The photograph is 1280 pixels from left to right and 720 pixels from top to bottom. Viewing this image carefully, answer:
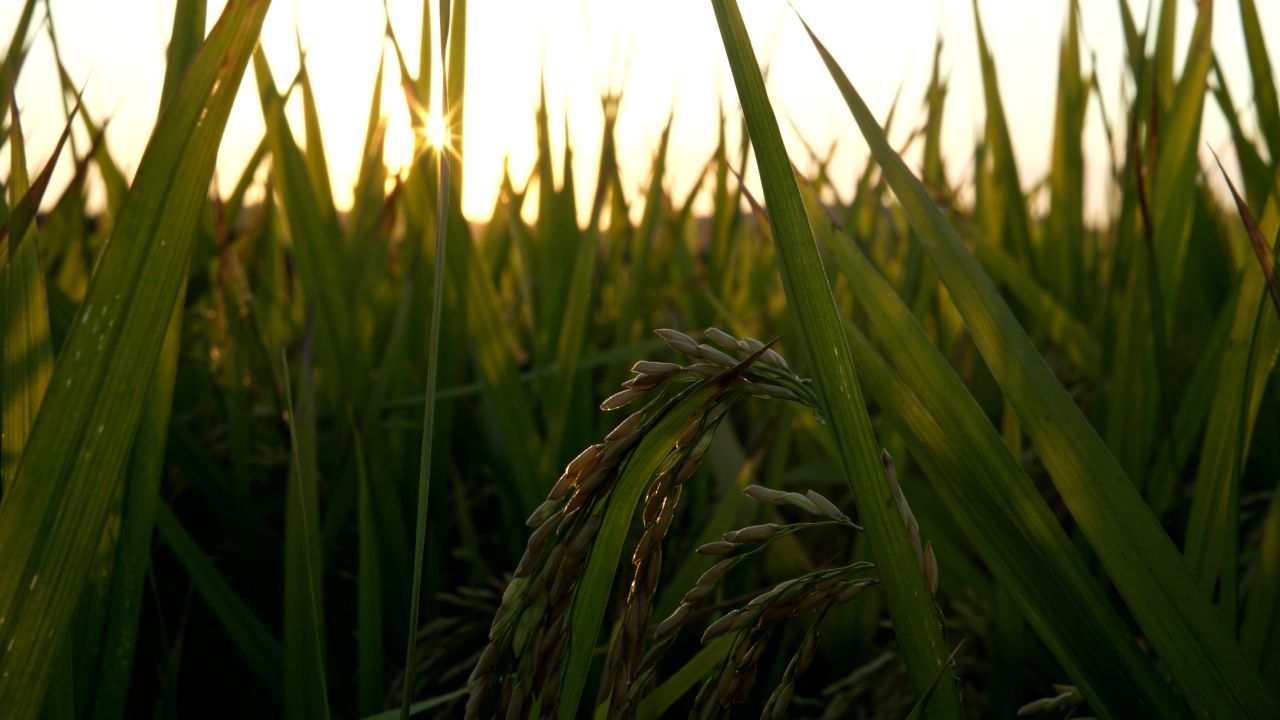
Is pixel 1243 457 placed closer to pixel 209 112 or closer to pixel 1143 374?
pixel 1143 374

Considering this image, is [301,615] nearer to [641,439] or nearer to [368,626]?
[368,626]

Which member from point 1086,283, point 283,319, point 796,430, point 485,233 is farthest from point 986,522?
point 485,233

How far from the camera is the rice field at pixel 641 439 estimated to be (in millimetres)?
489

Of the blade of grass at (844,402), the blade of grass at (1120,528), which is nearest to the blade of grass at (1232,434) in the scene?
the blade of grass at (1120,528)

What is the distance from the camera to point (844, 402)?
494 millimetres

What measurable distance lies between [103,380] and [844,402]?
1.19 ft

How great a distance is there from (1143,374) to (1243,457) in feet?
1.02

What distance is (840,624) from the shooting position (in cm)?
105

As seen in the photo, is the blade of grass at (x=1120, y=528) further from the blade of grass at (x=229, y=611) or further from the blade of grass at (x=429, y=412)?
the blade of grass at (x=229, y=611)

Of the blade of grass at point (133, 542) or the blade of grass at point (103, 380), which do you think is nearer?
the blade of grass at point (103, 380)

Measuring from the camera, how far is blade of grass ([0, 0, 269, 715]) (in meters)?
0.45

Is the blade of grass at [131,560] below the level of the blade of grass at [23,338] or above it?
below

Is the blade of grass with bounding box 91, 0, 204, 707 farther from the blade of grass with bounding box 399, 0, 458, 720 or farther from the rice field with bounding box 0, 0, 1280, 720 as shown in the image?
the blade of grass with bounding box 399, 0, 458, 720

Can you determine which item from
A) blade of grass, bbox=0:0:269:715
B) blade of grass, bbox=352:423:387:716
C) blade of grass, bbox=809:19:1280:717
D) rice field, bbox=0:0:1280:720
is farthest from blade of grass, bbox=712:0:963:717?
blade of grass, bbox=352:423:387:716
